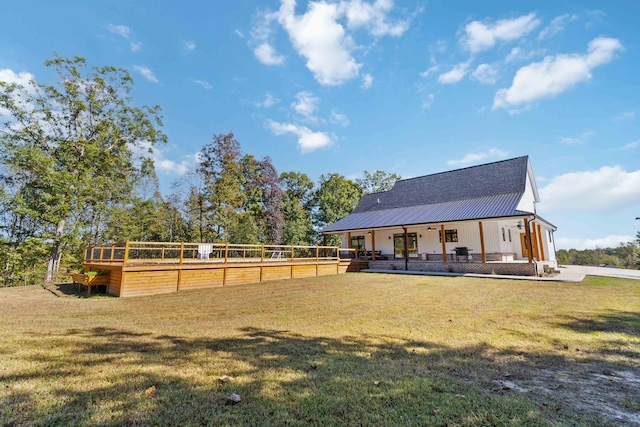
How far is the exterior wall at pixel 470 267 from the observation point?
42.9 ft

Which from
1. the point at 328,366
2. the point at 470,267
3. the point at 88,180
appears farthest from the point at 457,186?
the point at 88,180

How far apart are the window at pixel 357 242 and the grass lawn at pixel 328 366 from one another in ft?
56.0

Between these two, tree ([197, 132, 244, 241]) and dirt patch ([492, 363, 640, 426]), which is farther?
tree ([197, 132, 244, 241])

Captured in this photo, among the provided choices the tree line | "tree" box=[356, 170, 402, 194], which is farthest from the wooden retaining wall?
"tree" box=[356, 170, 402, 194]

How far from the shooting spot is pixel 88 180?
15297 mm

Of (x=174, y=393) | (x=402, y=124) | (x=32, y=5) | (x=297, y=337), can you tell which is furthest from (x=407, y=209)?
(x=32, y=5)

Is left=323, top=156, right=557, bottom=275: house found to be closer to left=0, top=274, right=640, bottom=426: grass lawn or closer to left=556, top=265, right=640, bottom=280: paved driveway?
left=556, top=265, right=640, bottom=280: paved driveway

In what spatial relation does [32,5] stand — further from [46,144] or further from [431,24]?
[431,24]

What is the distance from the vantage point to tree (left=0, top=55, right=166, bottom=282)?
14.5m

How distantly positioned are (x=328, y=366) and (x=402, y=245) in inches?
737

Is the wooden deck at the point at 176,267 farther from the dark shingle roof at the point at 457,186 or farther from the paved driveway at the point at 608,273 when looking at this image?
the paved driveway at the point at 608,273

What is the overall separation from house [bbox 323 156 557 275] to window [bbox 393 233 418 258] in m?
0.06

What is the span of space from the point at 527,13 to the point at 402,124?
9.31 meters

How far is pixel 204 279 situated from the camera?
440 inches
